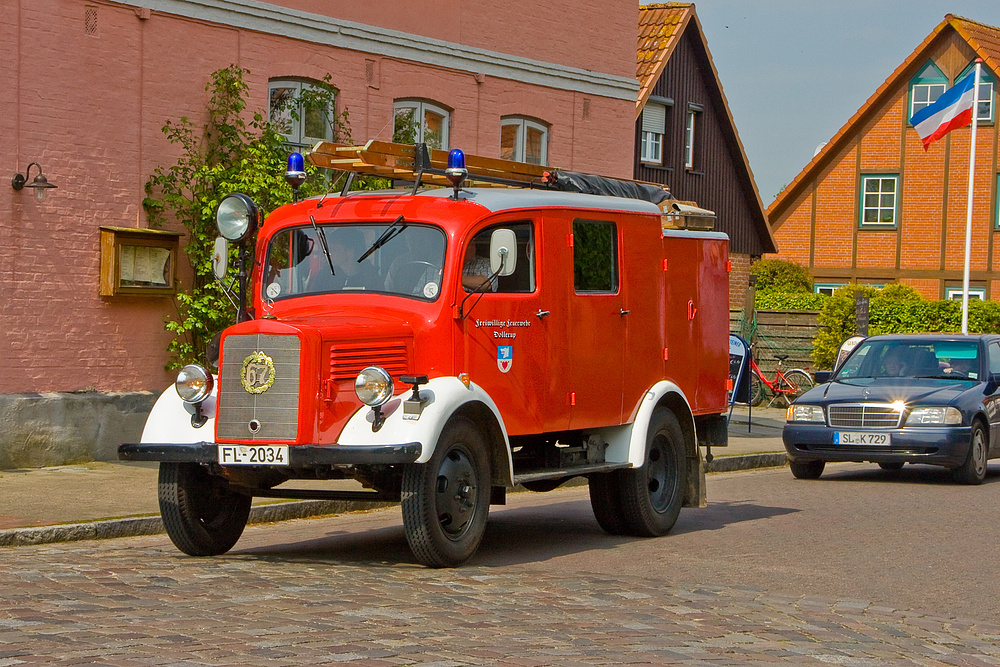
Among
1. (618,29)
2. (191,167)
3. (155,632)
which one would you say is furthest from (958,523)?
(618,29)

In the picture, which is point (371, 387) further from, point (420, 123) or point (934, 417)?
point (420, 123)

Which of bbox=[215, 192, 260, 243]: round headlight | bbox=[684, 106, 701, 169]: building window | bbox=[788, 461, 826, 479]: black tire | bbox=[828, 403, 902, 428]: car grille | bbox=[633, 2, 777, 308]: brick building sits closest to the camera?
bbox=[215, 192, 260, 243]: round headlight

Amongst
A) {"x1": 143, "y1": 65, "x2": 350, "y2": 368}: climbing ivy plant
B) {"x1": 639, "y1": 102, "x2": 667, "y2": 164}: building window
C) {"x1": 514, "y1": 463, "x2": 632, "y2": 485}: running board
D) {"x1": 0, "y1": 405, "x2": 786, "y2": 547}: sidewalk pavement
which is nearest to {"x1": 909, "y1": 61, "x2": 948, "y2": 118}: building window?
{"x1": 639, "y1": 102, "x2": 667, "y2": 164}: building window

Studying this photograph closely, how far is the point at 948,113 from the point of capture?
28.0 m

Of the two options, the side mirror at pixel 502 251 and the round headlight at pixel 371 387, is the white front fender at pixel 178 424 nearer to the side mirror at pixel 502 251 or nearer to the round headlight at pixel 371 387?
the round headlight at pixel 371 387

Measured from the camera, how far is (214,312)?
1611 cm

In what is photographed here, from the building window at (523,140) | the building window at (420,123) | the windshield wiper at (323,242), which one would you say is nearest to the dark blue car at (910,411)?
the building window at (420,123)

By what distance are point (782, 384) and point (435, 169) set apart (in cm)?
1703

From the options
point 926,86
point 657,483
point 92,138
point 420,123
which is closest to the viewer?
point 657,483

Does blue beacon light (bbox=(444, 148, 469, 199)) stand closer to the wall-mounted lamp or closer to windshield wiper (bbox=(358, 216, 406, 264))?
windshield wiper (bbox=(358, 216, 406, 264))

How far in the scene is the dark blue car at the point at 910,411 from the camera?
15398mm

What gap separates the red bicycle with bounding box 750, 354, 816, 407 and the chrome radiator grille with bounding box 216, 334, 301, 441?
18142mm

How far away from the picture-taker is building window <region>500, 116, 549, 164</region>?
20.9 meters

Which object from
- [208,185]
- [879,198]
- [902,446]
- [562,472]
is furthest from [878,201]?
[562,472]
